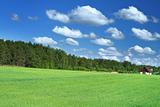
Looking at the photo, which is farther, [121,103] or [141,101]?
[141,101]

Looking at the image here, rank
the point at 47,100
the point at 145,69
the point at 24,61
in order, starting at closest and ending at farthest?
the point at 47,100 < the point at 145,69 < the point at 24,61

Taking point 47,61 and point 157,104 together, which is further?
point 47,61

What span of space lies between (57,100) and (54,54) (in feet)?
577

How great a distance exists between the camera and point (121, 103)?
68.5 feet

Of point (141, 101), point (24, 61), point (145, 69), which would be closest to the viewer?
point (141, 101)

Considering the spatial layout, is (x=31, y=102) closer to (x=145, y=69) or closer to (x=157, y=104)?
(x=157, y=104)

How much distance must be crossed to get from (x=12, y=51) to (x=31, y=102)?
153 meters

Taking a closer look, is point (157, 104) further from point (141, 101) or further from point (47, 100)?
point (47, 100)

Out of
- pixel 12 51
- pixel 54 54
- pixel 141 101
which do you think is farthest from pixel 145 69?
pixel 54 54

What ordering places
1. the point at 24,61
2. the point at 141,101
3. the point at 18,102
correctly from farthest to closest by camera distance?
the point at 24,61 → the point at 141,101 → the point at 18,102

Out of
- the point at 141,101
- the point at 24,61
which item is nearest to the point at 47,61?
the point at 24,61

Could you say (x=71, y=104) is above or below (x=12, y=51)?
below

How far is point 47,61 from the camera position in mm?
177500

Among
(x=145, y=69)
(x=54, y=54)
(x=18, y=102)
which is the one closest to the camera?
(x=18, y=102)
